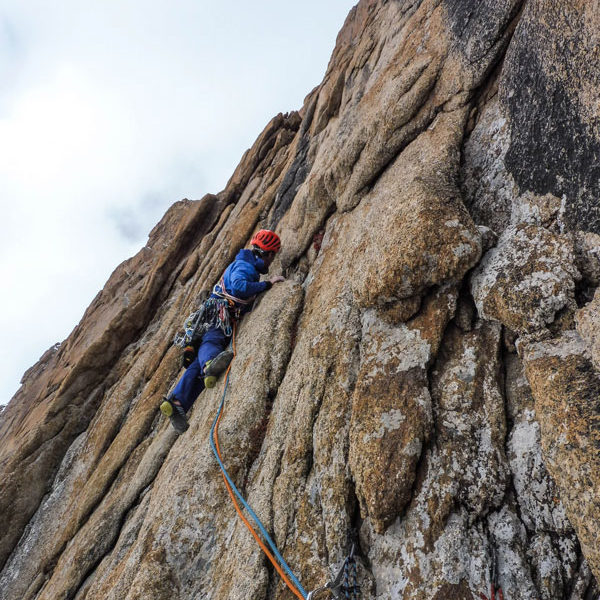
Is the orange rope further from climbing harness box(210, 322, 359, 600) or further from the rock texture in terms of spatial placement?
the rock texture

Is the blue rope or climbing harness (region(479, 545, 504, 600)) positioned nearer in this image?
climbing harness (region(479, 545, 504, 600))

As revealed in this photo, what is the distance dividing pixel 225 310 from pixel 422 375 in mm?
7769

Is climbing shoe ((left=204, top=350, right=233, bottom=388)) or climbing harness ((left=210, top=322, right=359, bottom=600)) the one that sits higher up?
climbing shoe ((left=204, top=350, right=233, bottom=388))

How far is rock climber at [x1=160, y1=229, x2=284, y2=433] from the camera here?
38.5 ft

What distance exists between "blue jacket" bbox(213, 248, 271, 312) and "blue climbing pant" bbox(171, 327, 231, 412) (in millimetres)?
1279

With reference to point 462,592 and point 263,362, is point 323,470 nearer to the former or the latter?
point 462,592

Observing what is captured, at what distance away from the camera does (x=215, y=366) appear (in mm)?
10922

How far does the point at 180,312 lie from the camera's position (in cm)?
1856

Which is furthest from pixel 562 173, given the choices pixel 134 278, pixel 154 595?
pixel 134 278

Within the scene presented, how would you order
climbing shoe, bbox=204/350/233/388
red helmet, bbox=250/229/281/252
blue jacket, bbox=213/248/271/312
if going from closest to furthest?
1. climbing shoe, bbox=204/350/233/388
2. blue jacket, bbox=213/248/271/312
3. red helmet, bbox=250/229/281/252

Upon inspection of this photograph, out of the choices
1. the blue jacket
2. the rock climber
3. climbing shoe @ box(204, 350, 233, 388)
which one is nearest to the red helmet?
the rock climber

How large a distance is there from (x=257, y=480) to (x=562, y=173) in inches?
276

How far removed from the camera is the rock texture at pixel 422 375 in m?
4.47

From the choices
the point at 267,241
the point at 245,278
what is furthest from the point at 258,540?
the point at 267,241
